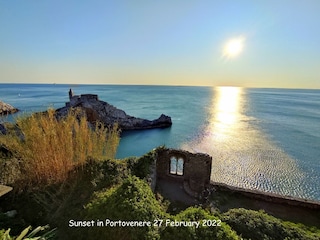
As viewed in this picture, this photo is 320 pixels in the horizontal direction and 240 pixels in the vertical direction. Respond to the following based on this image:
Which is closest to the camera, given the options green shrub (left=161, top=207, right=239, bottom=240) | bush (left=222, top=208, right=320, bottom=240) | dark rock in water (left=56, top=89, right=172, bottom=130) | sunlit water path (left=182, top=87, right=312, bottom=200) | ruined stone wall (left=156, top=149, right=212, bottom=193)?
green shrub (left=161, top=207, right=239, bottom=240)

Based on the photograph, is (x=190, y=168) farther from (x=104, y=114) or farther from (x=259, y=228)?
(x=104, y=114)

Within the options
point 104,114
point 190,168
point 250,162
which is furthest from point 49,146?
point 104,114

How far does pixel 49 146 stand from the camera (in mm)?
4211

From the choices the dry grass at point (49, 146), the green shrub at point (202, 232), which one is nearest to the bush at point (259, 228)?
the green shrub at point (202, 232)

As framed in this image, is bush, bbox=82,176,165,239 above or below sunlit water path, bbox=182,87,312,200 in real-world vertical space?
above

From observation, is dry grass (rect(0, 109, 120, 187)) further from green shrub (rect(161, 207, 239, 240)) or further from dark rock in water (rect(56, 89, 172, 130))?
dark rock in water (rect(56, 89, 172, 130))

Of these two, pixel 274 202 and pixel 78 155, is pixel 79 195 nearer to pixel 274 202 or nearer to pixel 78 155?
pixel 78 155

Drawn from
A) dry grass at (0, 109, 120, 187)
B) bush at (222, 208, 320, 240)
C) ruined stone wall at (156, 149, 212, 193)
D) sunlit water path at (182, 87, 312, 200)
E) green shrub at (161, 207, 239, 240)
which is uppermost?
dry grass at (0, 109, 120, 187)

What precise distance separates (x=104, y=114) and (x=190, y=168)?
16.1m

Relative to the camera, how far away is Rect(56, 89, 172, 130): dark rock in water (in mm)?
20406

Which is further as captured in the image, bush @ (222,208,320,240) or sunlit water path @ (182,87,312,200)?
sunlit water path @ (182,87,312,200)

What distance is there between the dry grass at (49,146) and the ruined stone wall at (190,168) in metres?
4.03

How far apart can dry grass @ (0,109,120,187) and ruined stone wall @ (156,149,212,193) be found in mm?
4033

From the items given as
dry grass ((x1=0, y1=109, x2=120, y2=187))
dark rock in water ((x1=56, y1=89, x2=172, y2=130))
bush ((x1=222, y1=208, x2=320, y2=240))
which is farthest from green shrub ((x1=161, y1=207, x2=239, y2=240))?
dark rock in water ((x1=56, y1=89, x2=172, y2=130))
